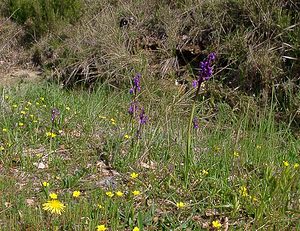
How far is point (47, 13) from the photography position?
8.46 m

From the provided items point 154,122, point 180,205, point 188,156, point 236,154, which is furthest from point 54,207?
point 154,122

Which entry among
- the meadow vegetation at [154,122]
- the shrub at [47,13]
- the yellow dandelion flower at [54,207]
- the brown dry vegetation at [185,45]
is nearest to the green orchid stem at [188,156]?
the meadow vegetation at [154,122]

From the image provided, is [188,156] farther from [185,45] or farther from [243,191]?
[185,45]

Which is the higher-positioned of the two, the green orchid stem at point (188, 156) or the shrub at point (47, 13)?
the green orchid stem at point (188, 156)

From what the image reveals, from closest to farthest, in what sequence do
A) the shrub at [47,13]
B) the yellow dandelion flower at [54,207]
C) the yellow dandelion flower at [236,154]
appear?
the yellow dandelion flower at [54,207] → the yellow dandelion flower at [236,154] → the shrub at [47,13]

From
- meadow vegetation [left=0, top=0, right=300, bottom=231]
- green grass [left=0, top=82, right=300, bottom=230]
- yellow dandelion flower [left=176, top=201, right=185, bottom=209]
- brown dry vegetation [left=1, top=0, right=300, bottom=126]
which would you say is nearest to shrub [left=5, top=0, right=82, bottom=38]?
meadow vegetation [left=0, top=0, right=300, bottom=231]

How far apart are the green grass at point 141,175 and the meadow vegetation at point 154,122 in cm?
1

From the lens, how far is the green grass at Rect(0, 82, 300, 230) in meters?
2.60

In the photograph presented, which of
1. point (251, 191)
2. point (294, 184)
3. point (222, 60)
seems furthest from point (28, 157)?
point (222, 60)

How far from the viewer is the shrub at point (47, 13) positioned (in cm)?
839

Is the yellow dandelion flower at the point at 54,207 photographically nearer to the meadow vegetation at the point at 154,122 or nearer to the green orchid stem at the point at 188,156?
the meadow vegetation at the point at 154,122

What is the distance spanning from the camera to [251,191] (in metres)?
2.82

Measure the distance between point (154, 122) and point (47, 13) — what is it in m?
4.95

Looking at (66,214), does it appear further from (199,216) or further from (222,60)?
(222,60)
